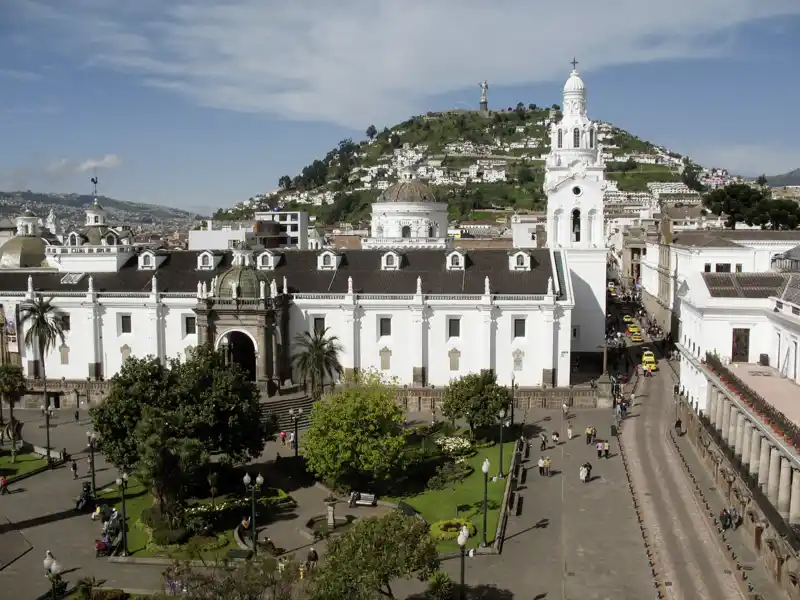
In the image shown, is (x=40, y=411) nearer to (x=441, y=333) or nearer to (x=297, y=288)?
(x=297, y=288)

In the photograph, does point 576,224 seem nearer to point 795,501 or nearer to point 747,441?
point 747,441

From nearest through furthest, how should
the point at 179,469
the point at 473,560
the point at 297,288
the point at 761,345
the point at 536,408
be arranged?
the point at 473,560 → the point at 179,469 → the point at 761,345 → the point at 536,408 → the point at 297,288

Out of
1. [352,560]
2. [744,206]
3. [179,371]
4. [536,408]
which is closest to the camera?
[352,560]

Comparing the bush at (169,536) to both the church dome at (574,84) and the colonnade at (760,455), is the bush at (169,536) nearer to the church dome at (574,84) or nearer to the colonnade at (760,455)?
the colonnade at (760,455)

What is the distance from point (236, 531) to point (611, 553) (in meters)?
14.2

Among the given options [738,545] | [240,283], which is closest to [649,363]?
[240,283]

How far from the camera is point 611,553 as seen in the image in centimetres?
2853

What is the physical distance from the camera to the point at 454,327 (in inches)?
2068

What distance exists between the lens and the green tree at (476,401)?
41.5 m

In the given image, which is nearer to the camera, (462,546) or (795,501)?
(462,546)

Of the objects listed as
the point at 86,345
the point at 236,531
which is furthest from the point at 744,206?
the point at 236,531

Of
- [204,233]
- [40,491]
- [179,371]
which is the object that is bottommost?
[40,491]

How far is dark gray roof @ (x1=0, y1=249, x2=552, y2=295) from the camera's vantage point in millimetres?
53688

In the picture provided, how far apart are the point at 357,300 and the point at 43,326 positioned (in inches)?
800
